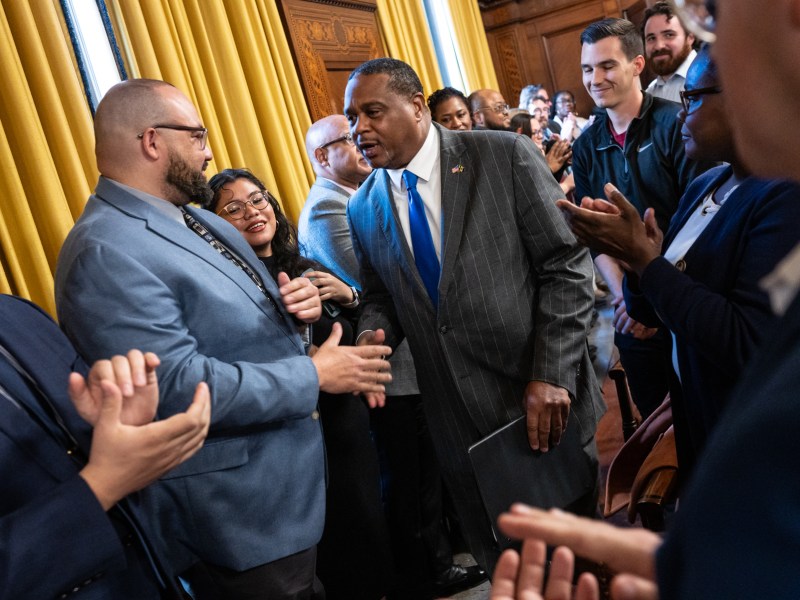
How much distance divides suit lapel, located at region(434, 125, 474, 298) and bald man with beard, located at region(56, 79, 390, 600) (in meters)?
0.34

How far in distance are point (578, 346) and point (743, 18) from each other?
5.12ft

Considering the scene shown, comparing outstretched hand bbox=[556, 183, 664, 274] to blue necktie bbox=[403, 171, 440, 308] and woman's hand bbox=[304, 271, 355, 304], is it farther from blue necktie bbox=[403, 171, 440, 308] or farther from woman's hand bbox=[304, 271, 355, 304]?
woman's hand bbox=[304, 271, 355, 304]

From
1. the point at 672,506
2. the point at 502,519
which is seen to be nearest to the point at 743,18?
the point at 502,519

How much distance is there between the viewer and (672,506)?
2.38m

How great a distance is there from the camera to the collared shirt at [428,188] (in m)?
2.23

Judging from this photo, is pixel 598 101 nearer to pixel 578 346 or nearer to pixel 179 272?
pixel 578 346

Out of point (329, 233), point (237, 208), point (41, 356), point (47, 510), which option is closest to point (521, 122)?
point (329, 233)

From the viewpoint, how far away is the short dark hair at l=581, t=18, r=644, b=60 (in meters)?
3.25

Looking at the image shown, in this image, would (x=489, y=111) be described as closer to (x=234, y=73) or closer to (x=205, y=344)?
(x=234, y=73)

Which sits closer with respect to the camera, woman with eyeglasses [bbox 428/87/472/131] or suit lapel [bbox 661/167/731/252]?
suit lapel [bbox 661/167/731/252]

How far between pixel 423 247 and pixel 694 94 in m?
0.86

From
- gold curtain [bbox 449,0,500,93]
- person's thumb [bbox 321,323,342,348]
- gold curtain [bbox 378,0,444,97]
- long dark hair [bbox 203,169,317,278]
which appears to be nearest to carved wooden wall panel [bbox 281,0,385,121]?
gold curtain [bbox 378,0,444,97]

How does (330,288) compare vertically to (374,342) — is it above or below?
above

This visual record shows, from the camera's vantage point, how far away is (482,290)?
2125mm
